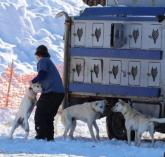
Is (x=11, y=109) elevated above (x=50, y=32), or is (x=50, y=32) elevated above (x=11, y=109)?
→ (x=50, y=32)

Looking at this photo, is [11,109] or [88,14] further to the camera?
[11,109]

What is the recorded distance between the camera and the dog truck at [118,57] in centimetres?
1423

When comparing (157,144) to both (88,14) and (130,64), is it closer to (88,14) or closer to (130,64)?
(130,64)

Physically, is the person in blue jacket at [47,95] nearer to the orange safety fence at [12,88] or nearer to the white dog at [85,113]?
the white dog at [85,113]

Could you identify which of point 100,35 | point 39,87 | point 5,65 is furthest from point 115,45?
point 5,65

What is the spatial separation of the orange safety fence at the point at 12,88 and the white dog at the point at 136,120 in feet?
19.2

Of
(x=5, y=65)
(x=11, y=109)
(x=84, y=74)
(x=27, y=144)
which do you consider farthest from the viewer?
(x=5, y=65)

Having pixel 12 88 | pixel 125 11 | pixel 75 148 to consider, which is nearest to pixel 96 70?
pixel 125 11

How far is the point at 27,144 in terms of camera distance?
42.5 ft

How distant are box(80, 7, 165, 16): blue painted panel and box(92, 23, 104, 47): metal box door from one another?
34 cm

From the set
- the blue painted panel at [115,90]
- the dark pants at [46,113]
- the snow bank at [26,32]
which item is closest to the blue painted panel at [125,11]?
the blue painted panel at [115,90]

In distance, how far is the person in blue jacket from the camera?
14.1 metres

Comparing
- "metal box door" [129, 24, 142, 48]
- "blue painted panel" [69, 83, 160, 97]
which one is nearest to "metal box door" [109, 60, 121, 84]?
"blue painted panel" [69, 83, 160, 97]

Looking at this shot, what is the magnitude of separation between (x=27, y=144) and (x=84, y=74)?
276 centimetres
